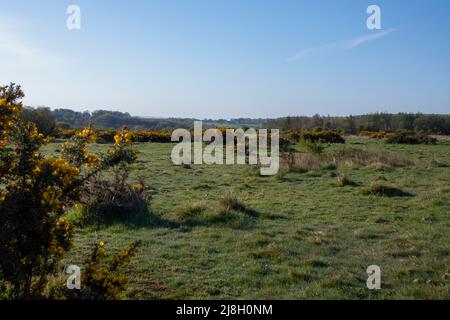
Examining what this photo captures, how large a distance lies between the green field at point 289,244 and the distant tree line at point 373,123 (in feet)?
170

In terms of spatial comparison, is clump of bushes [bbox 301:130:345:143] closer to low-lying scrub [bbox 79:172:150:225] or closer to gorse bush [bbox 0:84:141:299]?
low-lying scrub [bbox 79:172:150:225]

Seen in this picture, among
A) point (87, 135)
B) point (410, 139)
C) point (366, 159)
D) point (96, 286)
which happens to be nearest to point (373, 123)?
point (410, 139)

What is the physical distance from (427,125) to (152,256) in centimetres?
6752

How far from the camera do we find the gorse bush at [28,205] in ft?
15.2

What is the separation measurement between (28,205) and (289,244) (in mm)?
5029

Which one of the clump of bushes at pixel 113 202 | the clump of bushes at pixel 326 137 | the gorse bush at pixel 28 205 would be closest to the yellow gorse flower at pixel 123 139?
the gorse bush at pixel 28 205

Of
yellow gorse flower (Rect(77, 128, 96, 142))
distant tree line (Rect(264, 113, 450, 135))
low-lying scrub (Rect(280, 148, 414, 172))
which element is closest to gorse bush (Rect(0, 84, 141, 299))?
yellow gorse flower (Rect(77, 128, 96, 142))

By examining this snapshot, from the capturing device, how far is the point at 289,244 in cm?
855

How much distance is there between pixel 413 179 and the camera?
17.6 meters

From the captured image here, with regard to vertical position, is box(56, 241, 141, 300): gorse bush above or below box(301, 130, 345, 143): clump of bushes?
below

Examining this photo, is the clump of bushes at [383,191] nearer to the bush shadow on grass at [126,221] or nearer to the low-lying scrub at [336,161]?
the low-lying scrub at [336,161]

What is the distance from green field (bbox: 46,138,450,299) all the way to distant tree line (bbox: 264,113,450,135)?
5193 cm

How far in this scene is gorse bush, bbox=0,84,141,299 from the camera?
4629 millimetres

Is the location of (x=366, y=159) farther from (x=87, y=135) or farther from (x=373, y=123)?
(x=373, y=123)
